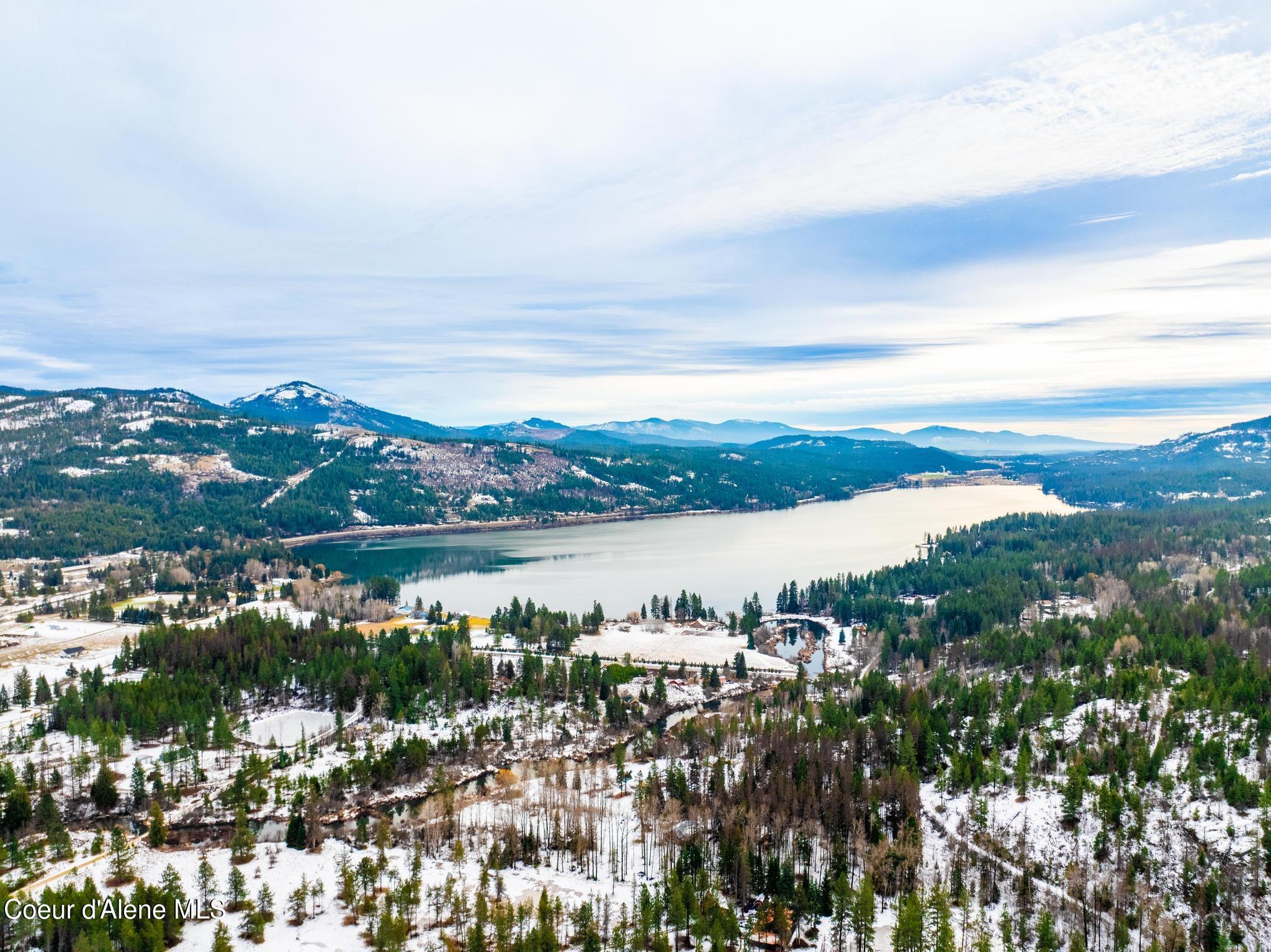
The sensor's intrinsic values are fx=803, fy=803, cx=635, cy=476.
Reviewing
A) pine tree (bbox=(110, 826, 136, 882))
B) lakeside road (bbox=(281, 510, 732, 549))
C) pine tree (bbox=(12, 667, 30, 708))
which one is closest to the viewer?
pine tree (bbox=(110, 826, 136, 882))

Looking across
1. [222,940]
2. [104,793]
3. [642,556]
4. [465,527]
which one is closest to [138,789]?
[104,793]

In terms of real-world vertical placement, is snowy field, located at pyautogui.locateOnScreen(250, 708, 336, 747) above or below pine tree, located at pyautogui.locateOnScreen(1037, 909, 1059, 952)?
above

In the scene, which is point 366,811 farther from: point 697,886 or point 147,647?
point 147,647

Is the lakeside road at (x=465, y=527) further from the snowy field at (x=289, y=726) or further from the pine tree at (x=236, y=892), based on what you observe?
the pine tree at (x=236, y=892)

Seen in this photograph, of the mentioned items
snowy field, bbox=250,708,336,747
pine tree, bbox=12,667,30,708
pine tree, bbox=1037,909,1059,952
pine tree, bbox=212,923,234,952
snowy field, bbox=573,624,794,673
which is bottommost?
pine tree, bbox=1037,909,1059,952

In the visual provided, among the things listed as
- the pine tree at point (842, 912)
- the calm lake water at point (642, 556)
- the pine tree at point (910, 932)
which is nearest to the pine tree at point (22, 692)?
the calm lake water at point (642, 556)

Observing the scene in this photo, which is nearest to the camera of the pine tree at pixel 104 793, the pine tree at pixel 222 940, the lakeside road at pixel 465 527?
the pine tree at pixel 222 940

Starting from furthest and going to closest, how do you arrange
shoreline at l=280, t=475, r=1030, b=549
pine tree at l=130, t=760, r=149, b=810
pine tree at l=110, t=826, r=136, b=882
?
1. shoreline at l=280, t=475, r=1030, b=549
2. pine tree at l=130, t=760, r=149, b=810
3. pine tree at l=110, t=826, r=136, b=882

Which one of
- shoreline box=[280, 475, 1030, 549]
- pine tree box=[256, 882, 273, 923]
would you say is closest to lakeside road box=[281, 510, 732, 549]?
shoreline box=[280, 475, 1030, 549]

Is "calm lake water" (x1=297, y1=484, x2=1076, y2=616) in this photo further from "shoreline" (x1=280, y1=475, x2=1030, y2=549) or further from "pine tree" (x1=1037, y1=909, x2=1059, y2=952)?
"pine tree" (x1=1037, y1=909, x2=1059, y2=952)

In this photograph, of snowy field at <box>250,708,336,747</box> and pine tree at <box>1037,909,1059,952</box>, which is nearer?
pine tree at <box>1037,909,1059,952</box>
